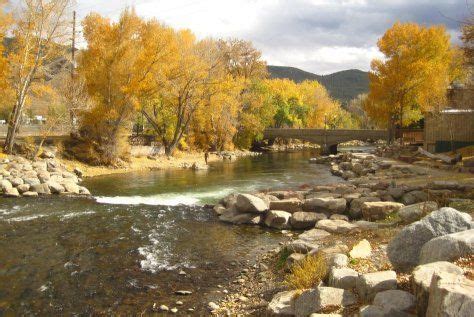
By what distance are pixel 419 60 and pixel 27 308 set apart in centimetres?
4023

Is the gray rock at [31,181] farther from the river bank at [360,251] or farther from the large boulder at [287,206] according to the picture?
the large boulder at [287,206]

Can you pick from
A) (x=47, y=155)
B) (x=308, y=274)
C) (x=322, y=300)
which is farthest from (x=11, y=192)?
(x=322, y=300)

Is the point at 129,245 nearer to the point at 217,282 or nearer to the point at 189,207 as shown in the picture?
the point at 217,282

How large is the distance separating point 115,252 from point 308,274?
594 cm

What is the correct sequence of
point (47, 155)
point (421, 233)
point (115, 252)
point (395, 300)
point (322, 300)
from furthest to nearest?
point (47, 155) → point (115, 252) → point (421, 233) → point (322, 300) → point (395, 300)

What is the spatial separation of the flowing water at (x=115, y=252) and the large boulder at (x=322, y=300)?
2.41 meters

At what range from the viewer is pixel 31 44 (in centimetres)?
2742

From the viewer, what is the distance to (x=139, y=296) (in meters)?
8.62

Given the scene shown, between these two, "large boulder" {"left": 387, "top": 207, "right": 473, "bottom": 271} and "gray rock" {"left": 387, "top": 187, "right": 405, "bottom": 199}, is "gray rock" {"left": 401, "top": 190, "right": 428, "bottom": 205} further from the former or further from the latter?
"large boulder" {"left": 387, "top": 207, "right": 473, "bottom": 271}

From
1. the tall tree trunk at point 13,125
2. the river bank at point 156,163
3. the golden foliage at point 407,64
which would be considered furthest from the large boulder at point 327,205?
the golden foliage at point 407,64

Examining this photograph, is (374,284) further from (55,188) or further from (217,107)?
(217,107)

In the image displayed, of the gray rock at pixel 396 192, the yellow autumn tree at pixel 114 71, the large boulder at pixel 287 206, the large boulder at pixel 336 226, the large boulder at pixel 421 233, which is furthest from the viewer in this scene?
the yellow autumn tree at pixel 114 71

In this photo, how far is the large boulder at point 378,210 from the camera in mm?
13945

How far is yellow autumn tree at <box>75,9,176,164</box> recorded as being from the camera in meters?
31.7
